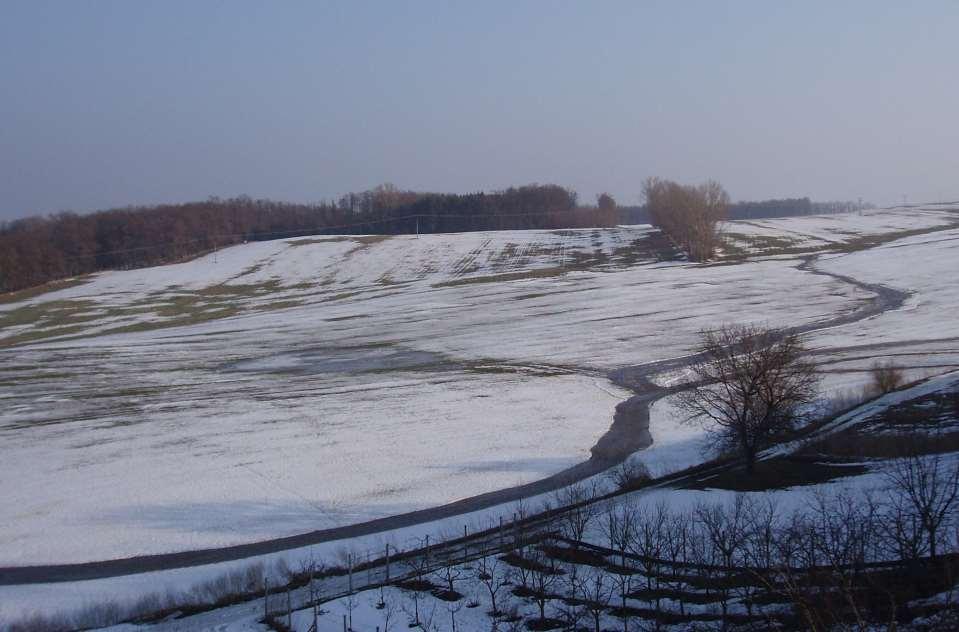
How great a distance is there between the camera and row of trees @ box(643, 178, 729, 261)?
3878 inches

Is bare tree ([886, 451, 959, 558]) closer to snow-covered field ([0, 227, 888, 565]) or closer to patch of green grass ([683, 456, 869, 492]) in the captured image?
patch of green grass ([683, 456, 869, 492])

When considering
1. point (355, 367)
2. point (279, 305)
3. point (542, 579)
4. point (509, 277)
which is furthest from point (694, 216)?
point (542, 579)

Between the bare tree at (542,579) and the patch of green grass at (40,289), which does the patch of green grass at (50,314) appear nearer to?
the patch of green grass at (40,289)

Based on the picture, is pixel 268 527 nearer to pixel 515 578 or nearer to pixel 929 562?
pixel 515 578

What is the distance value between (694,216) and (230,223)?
78892 mm

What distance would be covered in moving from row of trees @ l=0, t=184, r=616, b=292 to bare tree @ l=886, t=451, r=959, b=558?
10077 cm

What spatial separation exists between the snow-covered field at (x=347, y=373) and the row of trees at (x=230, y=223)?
14.8 meters

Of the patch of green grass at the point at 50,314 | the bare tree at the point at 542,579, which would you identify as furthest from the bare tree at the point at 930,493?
the patch of green grass at the point at 50,314

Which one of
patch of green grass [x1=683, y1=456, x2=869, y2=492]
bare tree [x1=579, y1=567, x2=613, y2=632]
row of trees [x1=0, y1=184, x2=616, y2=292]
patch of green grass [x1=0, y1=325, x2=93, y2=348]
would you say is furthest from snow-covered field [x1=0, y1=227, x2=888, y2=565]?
row of trees [x1=0, y1=184, x2=616, y2=292]

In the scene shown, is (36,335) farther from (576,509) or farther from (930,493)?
(930,493)

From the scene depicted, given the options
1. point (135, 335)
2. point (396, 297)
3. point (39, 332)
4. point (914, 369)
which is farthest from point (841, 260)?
point (39, 332)

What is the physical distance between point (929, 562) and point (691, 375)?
2791cm

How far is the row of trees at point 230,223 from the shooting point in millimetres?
115000

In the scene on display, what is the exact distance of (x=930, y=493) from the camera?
18766mm
